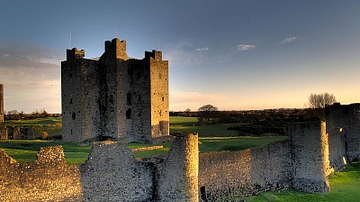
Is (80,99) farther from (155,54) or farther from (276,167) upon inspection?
(276,167)

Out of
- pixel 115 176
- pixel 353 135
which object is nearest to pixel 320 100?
pixel 353 135

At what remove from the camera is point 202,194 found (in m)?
16.8

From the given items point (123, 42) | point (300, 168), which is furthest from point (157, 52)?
point (300, 168)

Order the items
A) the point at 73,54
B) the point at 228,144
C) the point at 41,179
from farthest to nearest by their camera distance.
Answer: the point at 73,54 < the point at 228,144 < the point at 41,179

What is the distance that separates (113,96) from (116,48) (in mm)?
4307

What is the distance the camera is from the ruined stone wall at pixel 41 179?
11.4m

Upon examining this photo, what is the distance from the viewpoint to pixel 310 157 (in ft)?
68.9

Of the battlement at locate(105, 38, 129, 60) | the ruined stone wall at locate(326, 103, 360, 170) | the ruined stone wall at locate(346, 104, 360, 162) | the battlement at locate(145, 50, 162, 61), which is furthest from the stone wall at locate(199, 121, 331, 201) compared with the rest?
the battlement at locate(145, 50, 162, 61)

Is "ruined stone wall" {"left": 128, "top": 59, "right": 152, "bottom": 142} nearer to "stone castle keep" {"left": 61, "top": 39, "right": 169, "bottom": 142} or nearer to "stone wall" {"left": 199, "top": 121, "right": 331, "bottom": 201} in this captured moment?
"stone castle keep" {"left": 61, "top": 39, "right": 169, "bottom": 142}

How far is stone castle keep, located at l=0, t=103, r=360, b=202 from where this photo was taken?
12.2m

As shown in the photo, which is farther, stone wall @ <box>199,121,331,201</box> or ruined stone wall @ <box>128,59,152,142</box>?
ruined stone wall @ <box>128,59,152,142</box>

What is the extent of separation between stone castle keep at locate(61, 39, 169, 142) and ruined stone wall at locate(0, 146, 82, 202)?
16741 millimetres

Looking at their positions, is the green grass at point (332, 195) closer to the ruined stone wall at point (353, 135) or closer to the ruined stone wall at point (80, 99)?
the ruined stone wall at point (353, 135)

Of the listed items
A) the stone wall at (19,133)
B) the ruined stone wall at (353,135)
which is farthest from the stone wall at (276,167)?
the stone wall at (19,133)
